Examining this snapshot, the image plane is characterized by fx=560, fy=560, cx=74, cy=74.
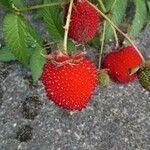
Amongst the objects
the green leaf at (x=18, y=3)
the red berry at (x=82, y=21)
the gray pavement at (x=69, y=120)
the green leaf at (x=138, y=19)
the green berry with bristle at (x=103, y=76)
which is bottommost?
the gray pavement at (x=69, y=120)

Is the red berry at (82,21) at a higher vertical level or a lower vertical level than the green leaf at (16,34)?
higher

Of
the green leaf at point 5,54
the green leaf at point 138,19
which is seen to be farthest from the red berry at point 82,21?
the green leaf at point 5,54

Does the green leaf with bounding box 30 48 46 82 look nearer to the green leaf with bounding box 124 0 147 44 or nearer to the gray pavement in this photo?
the green leaf with bounding box 124 0 147 44

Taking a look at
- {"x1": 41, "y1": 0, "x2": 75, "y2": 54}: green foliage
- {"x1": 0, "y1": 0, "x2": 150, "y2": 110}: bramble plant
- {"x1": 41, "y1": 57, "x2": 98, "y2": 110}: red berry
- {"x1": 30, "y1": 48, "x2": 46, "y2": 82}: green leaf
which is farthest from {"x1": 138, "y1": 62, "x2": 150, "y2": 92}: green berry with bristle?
{"x1": 30, "y1": 48, "x2": 46, "y2": 82}: green leaf

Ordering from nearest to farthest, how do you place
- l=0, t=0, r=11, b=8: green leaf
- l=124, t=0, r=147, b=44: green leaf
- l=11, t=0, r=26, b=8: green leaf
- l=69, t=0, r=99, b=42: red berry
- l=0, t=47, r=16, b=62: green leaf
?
l=69, t=0, r=99, b=42: red berry < l=0, t=0, r=11, b=8: green leaf < l=11, t=0, r=26, b=8: green leaf < l=124, t=0, r=147, b=44: green leaf < l=0, t=47, r=16, b=62: green leaf

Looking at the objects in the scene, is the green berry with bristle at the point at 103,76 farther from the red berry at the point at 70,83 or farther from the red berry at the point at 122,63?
the red berry at the point at 70,83

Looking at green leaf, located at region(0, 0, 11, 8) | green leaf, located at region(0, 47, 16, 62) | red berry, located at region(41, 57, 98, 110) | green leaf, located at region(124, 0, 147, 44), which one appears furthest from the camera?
green leaf, located at region(0, 47, 16, 62)
